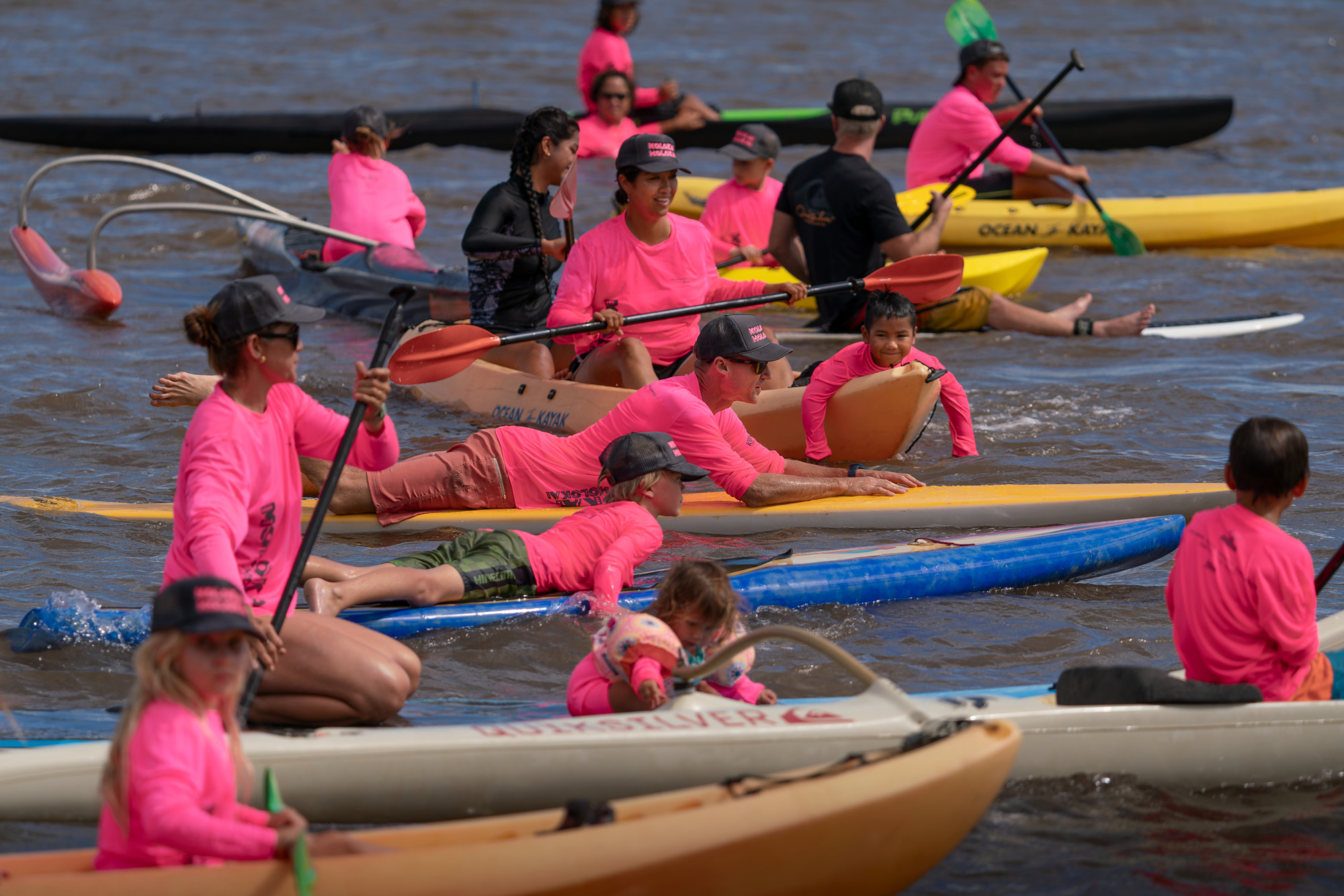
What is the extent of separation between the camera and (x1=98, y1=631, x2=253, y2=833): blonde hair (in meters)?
2.50

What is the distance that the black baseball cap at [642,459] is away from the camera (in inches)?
180

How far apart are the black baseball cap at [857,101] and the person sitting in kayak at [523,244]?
5.14 ft

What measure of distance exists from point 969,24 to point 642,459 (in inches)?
288

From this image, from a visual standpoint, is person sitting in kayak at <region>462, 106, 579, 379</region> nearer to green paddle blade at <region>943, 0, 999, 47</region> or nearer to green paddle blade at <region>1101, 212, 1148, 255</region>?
green paddle blade at <region>943, 0, 999, 47</region>

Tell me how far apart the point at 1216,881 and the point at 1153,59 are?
20.5 meters

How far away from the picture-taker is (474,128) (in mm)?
14883

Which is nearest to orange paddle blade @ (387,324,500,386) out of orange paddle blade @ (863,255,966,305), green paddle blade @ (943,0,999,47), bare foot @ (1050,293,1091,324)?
orange paddle blade @ (863,255,966,305)

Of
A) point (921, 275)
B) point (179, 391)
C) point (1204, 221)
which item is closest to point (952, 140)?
point (1204, 221)


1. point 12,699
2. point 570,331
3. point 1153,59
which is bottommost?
point 12,699

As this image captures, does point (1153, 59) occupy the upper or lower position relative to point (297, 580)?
upper

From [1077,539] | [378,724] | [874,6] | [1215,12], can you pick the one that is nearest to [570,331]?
[1077,539]

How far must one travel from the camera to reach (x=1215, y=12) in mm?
25484

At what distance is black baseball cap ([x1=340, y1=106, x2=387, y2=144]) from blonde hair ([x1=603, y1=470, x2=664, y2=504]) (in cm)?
524

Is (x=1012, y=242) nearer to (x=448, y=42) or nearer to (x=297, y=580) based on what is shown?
(x=297, y=580)
